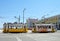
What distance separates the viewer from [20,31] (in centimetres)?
5641

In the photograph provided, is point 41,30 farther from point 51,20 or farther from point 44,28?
point 51,20

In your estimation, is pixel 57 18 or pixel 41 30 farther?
pixel 57 18

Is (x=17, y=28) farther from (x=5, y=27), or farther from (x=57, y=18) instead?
(x=57, y=18)

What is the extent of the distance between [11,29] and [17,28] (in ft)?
6.15

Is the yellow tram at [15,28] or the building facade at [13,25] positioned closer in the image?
the yellow tram at [15,28]

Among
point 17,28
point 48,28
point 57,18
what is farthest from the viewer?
point 57,18

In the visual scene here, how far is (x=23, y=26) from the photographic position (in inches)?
2212

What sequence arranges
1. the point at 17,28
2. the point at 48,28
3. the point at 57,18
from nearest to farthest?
the point at 17,28, the point at 48,28, the point at 57,18

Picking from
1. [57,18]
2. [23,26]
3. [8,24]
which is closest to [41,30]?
[23,26]

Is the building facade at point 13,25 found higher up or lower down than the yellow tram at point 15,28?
higher up

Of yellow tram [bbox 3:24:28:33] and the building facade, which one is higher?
the building facade

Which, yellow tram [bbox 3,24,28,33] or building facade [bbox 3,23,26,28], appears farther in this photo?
A: building facade [bbox 3,23,26,28]

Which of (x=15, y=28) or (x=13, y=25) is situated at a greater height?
(x=13, y=25)

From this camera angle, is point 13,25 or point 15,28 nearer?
point 15,28
